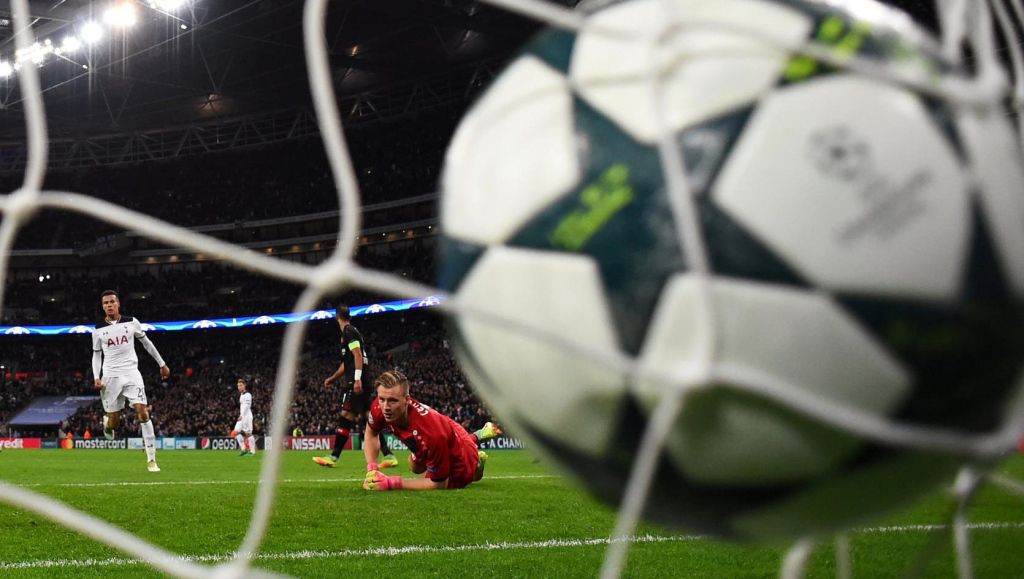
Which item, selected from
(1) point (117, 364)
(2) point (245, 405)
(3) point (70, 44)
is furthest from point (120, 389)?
(3) point (70, 44)

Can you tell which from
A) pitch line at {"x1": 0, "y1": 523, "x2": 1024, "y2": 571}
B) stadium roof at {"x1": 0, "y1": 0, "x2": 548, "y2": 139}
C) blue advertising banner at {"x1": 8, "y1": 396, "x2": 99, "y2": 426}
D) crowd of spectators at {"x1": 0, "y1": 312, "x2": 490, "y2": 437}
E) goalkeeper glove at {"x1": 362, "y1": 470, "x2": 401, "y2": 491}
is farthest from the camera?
blue advertising banner at {"x1": 8, "y1": 396, "x2": 99, "y2": 426}

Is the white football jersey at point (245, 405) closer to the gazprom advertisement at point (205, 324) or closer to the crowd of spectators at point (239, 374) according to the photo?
the crowd of spectators at point (239, 374)

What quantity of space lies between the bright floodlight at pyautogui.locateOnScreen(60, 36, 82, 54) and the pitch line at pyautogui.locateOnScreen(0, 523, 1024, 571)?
906 inches

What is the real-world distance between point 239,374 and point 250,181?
729cm

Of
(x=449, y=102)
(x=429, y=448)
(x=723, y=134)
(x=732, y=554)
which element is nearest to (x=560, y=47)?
(x=723, y=134)

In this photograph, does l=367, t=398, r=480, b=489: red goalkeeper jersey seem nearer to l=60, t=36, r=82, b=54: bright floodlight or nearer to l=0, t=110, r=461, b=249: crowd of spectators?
l=60, t=36, r=82, b=54: bright floodlight

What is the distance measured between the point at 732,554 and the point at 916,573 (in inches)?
94.5

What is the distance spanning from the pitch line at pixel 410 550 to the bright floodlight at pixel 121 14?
67.4 ft

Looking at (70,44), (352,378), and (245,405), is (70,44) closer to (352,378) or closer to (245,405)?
(245,405)

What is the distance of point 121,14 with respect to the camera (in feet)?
71.1

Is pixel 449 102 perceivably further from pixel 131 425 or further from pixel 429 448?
pixel 429 448

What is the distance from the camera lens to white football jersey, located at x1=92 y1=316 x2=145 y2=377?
958 cm

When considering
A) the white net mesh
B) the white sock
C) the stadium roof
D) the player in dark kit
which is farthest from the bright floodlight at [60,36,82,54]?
the white net mesh

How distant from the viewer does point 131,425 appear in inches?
1202
